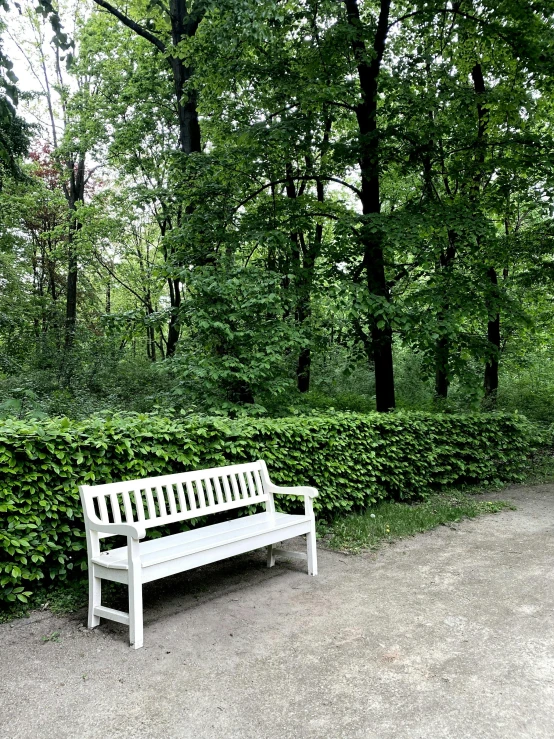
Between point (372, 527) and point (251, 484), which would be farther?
point (372, 527)

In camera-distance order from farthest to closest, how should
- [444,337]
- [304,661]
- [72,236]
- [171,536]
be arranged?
[72,236], [444,337], [171,536], [304,661]

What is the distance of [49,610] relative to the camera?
4078 mm

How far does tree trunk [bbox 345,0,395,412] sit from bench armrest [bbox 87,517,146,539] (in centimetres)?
750

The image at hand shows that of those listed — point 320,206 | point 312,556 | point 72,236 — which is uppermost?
point 72,236

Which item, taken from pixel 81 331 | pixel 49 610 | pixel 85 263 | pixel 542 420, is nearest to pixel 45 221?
pixel 85 263

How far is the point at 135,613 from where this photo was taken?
359cm

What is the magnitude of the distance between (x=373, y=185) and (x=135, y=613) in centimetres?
984

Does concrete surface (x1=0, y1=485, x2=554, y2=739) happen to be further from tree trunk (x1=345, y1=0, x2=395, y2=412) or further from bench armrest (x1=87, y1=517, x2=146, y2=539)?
tree trunk (x1=345, y1=0, x2=395, y2=412)

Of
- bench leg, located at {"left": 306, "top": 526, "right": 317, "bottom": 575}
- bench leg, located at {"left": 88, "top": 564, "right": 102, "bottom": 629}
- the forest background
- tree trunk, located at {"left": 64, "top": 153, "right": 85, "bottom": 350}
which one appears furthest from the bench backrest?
tree trunk, located at {"left": 64, "top": 153, "right": 85, "bottom": 350}

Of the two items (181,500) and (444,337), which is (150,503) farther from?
(444,337)

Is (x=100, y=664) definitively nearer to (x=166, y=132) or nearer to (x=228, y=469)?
(x=228, y=469)

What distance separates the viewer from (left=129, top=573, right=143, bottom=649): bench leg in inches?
141

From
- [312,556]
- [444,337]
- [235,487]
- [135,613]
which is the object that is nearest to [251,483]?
[235,487]

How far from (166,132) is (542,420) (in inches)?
562
